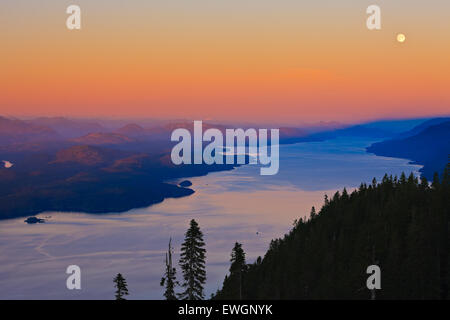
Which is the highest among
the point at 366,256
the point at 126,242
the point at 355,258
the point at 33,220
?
the point at 366,256

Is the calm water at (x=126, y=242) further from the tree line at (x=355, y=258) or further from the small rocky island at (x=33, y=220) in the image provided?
the tree line at (x=355, y=258)

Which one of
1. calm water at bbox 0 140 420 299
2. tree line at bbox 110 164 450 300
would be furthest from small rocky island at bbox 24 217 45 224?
tree line at bbox 110 164 450 300

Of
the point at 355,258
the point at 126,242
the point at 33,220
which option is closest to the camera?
the point at 355,258

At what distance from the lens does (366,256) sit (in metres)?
46.7

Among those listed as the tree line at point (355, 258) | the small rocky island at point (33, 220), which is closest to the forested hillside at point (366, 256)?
the tree line at point (355, 258)

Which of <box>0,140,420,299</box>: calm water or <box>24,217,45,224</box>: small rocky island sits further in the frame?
<box>24,217,45,224</box>: small rocky island

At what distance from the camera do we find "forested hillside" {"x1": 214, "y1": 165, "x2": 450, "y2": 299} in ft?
136

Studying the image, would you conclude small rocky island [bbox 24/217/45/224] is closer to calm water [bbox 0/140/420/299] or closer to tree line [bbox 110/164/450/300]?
calm water [bbox 0/140/420/299]

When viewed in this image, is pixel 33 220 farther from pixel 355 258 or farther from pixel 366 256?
pixel 366 256

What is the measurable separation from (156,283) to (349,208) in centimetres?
4738

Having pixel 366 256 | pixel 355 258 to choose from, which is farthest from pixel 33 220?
pixel 366 256

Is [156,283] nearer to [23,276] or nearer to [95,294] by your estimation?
[95,294]
